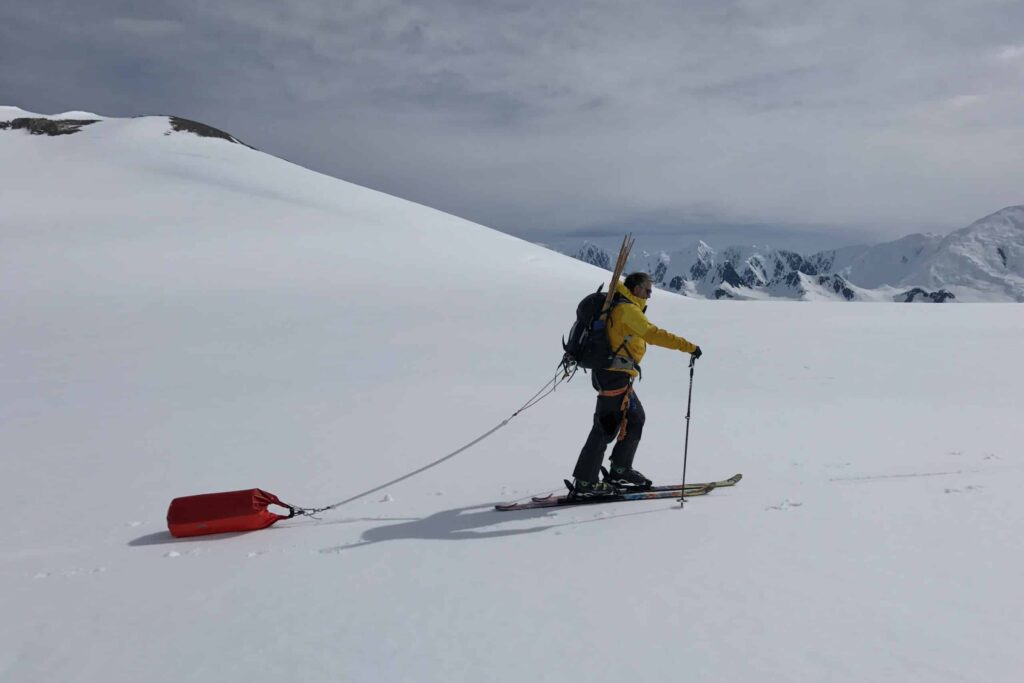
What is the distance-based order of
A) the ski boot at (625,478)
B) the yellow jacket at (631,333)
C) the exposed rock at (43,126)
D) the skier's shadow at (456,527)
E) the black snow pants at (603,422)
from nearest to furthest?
the skier's shadow at (456,527)
the yellow jacket at (631,333)
the black snow pants at (603,422)
the ski boot at (625,478)
the exposed rock at (43,126)

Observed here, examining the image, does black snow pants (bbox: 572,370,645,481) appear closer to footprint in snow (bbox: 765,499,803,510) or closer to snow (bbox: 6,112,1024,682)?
snow (bbox: 6,112,1024,682)

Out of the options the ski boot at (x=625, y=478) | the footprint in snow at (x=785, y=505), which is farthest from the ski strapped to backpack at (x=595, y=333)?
the footprint in snow at (x=785, y=505)

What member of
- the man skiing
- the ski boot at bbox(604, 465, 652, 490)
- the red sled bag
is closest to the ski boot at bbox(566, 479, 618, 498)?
the man skiing

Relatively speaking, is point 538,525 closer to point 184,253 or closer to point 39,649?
point 39,649

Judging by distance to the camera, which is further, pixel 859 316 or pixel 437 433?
pixel 859 316

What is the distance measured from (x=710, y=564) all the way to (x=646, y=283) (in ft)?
10.0

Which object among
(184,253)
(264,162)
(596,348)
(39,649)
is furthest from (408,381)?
(264,162)

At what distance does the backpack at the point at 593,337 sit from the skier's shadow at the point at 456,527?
63.2 inches

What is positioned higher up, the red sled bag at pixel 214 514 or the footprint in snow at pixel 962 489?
the footprint in snow at pixel 962 489

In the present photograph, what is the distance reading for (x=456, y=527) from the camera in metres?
6.00

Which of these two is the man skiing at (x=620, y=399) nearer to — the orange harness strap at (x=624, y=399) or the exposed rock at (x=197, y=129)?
the orange harness strap at (x=624, y=399)

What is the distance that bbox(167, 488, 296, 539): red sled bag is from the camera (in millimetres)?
5766

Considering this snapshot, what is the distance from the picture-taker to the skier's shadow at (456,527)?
5.67 m

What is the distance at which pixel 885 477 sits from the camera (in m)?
6.91
